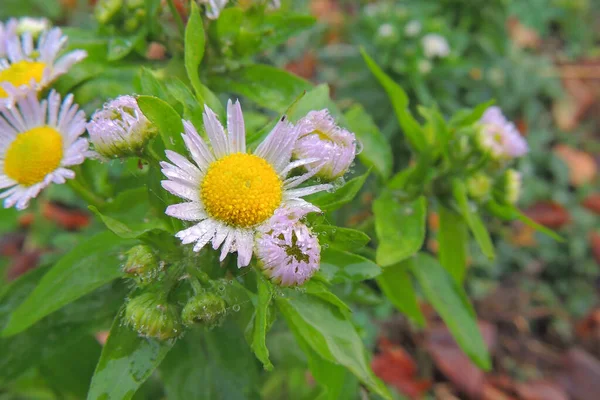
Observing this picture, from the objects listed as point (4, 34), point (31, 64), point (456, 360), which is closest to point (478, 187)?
point (31, 64)

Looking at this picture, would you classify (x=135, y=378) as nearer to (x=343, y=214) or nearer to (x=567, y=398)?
(x=343, y=214)

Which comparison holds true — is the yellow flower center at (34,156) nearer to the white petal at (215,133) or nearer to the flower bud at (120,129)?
the flower bud at (120,129)

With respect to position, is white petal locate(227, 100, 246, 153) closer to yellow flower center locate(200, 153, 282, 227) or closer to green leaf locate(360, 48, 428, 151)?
yellow flower center locate(200, 153, 282, 227)

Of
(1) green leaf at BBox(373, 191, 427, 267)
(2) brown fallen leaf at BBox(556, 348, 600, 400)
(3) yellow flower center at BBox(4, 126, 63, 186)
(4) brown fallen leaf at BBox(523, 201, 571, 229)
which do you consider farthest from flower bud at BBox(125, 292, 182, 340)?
(4) brown fallen leaf at BBox(523, 201, 571, 229)

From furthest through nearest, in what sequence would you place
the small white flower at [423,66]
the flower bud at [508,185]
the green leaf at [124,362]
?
1. the small white flower at [423,66]
2. the flower bud at [508,185]
3. the green leaf at [124,362]

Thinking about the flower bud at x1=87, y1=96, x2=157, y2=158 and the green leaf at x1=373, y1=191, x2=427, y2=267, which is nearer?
the flower bud at x1=87, y1=96, x2=157, y2=158

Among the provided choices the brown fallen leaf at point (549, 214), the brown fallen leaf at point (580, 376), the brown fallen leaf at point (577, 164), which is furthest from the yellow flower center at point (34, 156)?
the brown fallen leaf at point (577, 164)

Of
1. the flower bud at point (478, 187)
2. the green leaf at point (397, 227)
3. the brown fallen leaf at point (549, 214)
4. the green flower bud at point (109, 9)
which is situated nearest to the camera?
the green leaf at point (397, 227)
